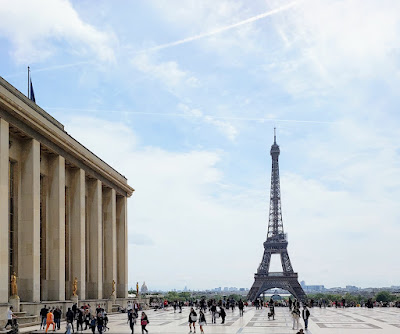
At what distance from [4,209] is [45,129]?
9760mm

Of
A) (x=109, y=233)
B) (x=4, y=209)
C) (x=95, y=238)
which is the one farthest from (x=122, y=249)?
(x=4, y=209)

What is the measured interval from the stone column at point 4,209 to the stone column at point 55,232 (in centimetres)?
1017

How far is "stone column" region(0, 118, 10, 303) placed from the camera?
42.1 meters

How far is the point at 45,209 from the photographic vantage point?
54.1 m

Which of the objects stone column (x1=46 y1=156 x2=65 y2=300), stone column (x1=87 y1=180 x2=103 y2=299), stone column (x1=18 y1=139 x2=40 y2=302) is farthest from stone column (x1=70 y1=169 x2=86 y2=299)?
stone column (x1=18 y1=139 x2=40 y2=302)

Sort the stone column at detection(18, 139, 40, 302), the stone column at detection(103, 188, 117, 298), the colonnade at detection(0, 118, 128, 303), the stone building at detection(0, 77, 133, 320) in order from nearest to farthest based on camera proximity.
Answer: the stone building at detection(0, 77, 133, 320) < the colonnade at detection(0, 118, 128, 303) < the stone column at detection(18, 139, 40, 302) < the stone column at detection(103, 188, 117, 298)

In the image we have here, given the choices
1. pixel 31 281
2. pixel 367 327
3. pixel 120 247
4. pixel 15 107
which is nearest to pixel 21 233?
pixel 31 281

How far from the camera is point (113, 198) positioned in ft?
247

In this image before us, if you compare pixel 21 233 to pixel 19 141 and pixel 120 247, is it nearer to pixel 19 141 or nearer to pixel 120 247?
pixel 19 141

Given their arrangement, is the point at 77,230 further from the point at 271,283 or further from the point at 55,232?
the point at 271,283

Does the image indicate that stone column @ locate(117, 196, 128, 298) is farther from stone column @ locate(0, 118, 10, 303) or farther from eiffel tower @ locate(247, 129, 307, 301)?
eiffel tower @ locate(247, 129, 307, 301)

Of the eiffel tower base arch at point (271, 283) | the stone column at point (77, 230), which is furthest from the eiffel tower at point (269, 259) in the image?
the stone column at point (77, 230)

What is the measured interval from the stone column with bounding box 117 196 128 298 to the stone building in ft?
20.1

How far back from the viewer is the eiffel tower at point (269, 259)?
161375mm
